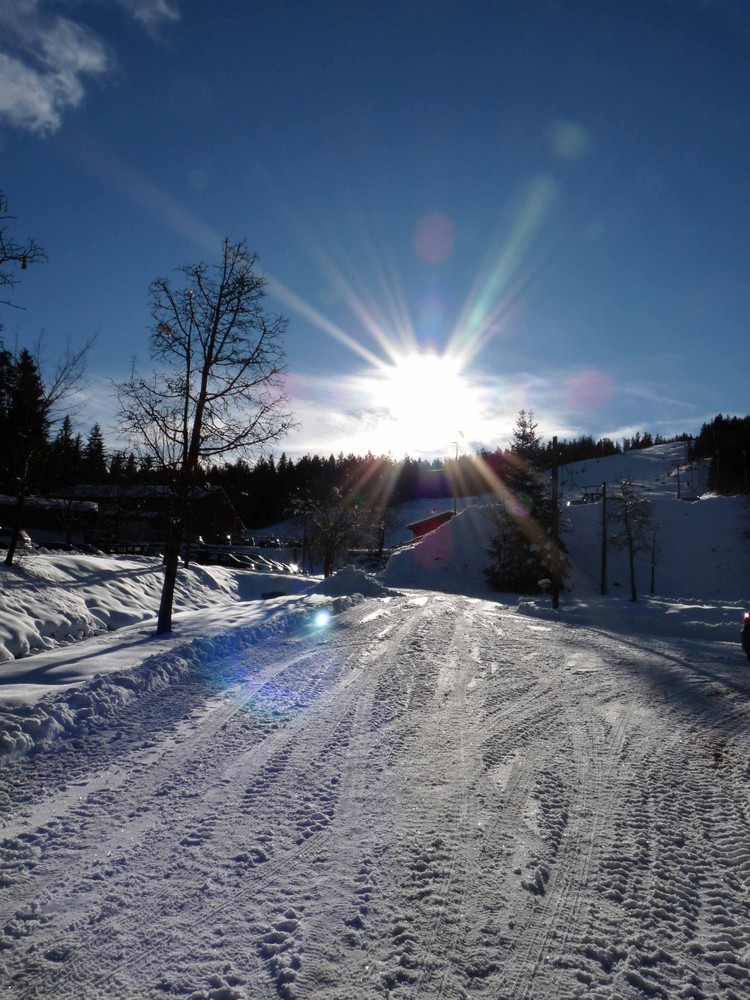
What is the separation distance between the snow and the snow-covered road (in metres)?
0.02

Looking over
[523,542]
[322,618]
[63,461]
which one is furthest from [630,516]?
[63,461]

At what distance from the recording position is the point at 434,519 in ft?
240

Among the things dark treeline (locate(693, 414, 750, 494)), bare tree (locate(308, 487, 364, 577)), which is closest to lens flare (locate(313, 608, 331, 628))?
bare tree (locate(308, 487, 364, 577))

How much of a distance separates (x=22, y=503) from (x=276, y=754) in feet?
43.5

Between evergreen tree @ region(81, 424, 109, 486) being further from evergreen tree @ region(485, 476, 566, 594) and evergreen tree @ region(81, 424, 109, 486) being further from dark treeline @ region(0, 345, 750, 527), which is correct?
evergreen tree @ region(485, 476, 566, 594)

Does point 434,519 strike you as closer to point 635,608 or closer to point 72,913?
point 635,608

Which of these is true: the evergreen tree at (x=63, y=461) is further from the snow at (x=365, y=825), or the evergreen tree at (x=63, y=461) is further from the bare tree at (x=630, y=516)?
the bare tree at (x=630, y=516)

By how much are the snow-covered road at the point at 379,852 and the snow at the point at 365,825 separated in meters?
0.02

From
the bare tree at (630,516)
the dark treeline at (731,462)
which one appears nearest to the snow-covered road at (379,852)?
the bare tree at (630,516)

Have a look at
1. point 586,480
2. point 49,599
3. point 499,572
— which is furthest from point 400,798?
point 586,480

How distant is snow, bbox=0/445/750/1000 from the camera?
127 inches

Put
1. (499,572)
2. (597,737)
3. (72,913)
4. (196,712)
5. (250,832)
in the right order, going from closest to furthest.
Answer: (72,913), (250,832), (597,737), (196,712), (499,572)

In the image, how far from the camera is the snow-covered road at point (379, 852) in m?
3.19

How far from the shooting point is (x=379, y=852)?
4.36 m
